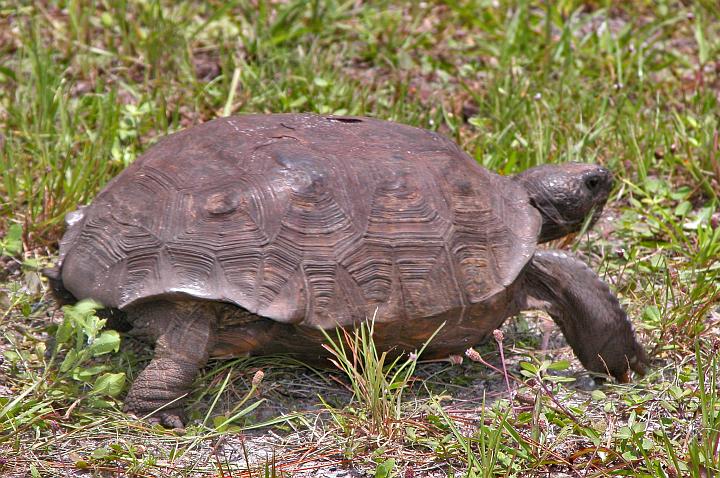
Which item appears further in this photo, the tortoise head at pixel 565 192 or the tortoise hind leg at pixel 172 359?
the tortoise head at pixel 565 192

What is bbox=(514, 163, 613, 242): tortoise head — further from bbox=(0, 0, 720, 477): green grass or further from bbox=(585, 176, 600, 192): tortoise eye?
bbox=(0, 0, 720, 477): green grass

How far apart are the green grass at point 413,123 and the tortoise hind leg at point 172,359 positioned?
0.08 meters

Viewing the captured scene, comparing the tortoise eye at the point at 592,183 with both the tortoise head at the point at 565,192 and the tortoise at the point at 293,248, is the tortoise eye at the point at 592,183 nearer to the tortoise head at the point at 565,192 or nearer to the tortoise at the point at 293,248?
the tortoise head at the point at 565,192

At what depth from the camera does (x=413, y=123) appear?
18.4 ft

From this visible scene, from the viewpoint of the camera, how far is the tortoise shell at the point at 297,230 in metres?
3.64


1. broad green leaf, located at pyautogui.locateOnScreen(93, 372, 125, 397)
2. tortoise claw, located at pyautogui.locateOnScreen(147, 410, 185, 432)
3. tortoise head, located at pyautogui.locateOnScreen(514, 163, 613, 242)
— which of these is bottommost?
tortoise claw, located at pyautogui.locateOnScreen(147, 410, 185, 432)

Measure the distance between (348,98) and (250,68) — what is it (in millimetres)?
669

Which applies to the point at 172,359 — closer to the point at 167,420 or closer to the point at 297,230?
the point at 167,420

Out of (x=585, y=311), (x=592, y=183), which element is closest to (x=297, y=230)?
(x=585, y=311)

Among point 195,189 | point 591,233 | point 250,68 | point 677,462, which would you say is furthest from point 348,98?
point 677,462

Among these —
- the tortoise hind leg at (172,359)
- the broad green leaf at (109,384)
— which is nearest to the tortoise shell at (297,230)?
the tortoise hind leg at (172,359)

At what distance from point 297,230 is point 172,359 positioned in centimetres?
63

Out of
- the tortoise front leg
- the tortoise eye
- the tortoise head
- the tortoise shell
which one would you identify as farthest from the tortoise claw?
the tortoise eye

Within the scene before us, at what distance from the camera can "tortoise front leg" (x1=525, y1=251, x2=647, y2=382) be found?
13.6ft
